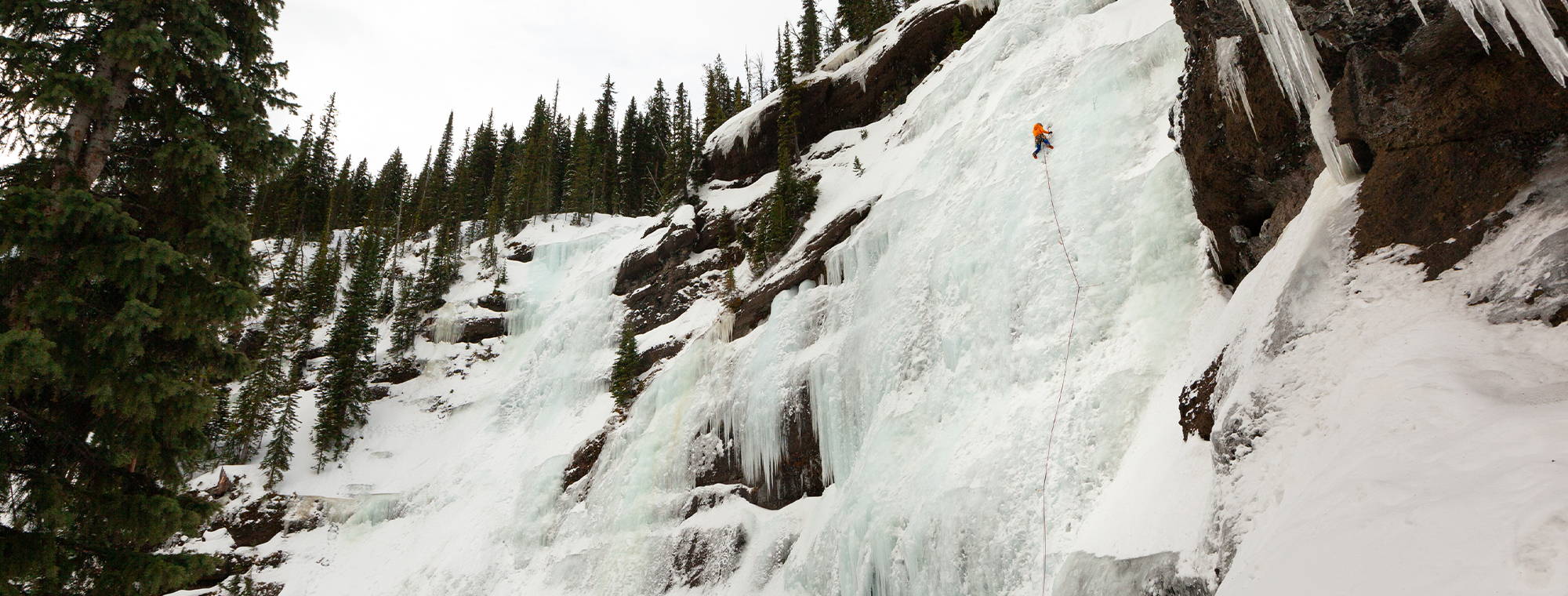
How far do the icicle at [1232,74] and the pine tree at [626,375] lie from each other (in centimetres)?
1672

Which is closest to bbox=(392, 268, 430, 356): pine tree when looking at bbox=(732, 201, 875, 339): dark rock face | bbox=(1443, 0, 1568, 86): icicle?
bbox=(732, 201, 875, 339): dark rock face

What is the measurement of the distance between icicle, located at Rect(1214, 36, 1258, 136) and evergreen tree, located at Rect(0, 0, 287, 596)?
413 inches

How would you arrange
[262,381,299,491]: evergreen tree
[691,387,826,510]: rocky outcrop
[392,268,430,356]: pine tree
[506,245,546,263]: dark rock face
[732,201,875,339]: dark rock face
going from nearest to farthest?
[691,387,826,510]: rocky outcrop
[732,201,875,339]: dark rock face
[262,381,299,491]: evergreen tree
[392,268,430,356]: pine tree
[506,245,546,263]: dark rock face

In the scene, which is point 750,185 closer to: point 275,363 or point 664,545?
point 664,545

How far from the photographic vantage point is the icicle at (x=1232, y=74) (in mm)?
7316

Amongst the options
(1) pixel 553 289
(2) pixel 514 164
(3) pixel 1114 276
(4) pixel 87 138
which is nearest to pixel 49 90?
(4) pixel 87 138

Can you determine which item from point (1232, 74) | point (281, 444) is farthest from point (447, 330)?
point (1232, 74)

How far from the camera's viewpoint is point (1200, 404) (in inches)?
237

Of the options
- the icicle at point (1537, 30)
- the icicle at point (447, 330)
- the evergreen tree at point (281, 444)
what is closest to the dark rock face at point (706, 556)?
Result: the icicle at point (1537, 30)

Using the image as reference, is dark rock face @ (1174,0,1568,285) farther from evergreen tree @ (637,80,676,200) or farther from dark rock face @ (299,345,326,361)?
evergreen tree @ (637,80,676,200)

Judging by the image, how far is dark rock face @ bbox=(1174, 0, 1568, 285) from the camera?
14.1 ft

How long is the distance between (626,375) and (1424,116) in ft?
63.6

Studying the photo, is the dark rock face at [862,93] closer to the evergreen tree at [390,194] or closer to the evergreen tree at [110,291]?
the evergreen tree at [110,291]

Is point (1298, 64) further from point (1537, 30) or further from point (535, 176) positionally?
point (535, 176)
